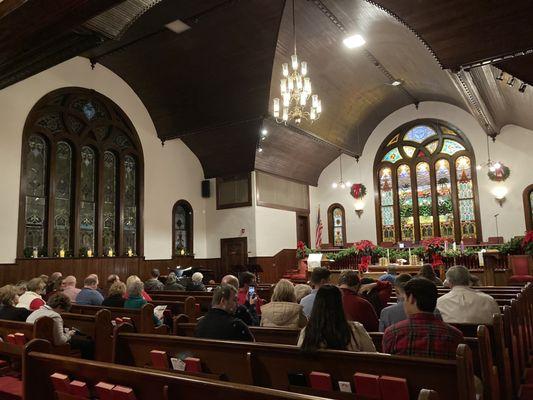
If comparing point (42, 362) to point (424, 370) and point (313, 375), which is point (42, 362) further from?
point (424, 370)

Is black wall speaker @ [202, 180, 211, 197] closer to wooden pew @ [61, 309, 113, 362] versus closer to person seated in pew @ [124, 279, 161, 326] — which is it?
person seated in pew @ [124, 279, 161, 326]

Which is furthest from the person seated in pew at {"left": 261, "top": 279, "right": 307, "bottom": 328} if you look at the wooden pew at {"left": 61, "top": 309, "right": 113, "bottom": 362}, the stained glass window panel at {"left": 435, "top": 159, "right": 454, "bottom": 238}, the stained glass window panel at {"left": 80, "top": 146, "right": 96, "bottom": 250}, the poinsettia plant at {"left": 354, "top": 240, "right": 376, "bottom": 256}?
the stained glass window panel at {"left": 435, "top": 159, "right": 454, "bottom": 238}

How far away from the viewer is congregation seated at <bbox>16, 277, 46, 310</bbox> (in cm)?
482

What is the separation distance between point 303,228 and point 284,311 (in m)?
12.3

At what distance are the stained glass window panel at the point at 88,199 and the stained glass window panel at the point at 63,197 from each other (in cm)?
30

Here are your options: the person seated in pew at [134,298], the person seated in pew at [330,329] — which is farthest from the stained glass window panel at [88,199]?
the person seated in pew at [330,329]

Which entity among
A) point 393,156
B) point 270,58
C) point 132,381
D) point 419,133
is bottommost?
point 132,381

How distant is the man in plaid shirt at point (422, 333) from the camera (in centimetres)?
233

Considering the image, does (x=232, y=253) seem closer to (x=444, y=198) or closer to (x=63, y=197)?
(x=63, y=197)

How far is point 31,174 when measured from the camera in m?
10.0

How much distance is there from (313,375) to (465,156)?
13.7 meters

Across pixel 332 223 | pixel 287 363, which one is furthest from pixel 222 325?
pixel 332 223

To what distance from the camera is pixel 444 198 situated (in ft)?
47.6

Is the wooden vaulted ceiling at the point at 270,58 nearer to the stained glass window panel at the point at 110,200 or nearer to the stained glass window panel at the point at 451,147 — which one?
the stained glass window panel at the point at 451,147
